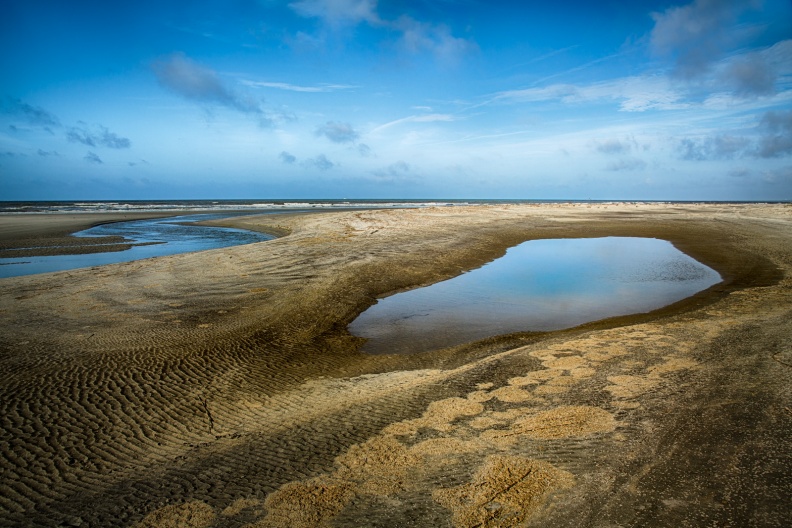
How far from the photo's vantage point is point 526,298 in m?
13.5

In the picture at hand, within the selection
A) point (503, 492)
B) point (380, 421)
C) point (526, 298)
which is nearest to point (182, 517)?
point (380, 421)

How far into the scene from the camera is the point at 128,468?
4.95 meters

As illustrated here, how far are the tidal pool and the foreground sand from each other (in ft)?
2.79

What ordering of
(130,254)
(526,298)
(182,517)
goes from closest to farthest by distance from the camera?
(182,517) < (526,298) < (130,254)

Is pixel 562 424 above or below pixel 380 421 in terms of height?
above

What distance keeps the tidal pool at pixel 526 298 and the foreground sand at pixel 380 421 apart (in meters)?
0.85

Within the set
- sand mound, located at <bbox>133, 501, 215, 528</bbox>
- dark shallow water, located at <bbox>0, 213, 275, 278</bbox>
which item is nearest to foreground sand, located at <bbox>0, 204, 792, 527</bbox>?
sand mound, located at <bbox>133, 501, 215, 528</bbox>

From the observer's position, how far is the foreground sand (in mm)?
4023

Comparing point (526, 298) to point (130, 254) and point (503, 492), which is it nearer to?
point (503, 492)

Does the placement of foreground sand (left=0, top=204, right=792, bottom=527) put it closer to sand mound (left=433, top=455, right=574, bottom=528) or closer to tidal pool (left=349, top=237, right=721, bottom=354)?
sand mound (left=433, top=455, right=574, bottom=528)

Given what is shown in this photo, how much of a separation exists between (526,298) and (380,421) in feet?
29.3

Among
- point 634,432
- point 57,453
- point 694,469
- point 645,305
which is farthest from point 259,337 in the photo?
point 645,305

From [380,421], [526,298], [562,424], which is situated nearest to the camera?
[562,424]

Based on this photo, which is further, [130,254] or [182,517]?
[130,254]
